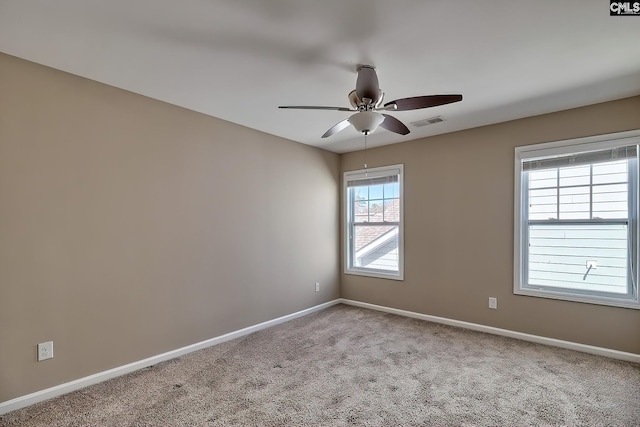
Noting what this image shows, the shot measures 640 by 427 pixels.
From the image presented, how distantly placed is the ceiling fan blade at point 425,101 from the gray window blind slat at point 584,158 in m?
1.87

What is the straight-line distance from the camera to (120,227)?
2.70m

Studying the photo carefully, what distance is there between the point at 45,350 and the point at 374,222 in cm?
387

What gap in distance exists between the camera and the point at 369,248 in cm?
485

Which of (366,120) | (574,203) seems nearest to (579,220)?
(574,203)

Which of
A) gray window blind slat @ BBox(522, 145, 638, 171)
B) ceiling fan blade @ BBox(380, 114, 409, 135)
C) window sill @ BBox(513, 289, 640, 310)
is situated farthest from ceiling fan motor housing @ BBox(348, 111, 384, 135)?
window sill @ BBox(513, 289, 640, 310)

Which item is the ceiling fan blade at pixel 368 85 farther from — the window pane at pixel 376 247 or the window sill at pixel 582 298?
the window sill at pixel 582 298

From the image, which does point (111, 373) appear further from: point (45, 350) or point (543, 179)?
point (543, 179)

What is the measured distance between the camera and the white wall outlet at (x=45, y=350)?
7.47ft

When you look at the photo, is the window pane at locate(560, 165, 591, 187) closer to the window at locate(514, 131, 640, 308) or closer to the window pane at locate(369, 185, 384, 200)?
the window at locate(514, 131, 640, 308)

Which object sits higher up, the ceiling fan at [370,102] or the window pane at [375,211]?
the ceiling fan at [370,102]

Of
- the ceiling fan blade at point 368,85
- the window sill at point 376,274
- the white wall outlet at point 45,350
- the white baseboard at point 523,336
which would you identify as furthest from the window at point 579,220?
the white wall outlet at point 45,350

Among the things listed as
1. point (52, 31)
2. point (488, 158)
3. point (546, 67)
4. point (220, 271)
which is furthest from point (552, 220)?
point (52, 31)

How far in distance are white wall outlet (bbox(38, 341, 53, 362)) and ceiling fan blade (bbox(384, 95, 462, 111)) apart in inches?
120

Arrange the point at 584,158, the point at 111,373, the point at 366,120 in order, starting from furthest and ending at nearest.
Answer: the point at 584,158
the point at 111,373
the point at 366,120
